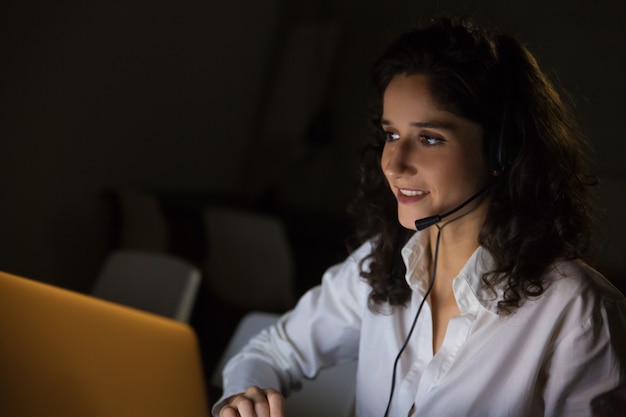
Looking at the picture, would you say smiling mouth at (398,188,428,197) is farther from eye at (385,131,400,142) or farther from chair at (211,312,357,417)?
chair at (211,312,357,417)

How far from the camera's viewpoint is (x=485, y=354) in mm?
1138

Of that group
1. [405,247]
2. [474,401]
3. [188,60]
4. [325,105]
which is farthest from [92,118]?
[474,401]

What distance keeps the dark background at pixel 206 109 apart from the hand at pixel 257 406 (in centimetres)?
91

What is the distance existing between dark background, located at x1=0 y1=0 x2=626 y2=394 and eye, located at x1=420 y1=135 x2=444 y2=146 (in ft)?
2.05

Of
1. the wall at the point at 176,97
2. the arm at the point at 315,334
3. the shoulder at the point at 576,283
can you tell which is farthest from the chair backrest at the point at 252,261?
the shoulder at the point at 576,283

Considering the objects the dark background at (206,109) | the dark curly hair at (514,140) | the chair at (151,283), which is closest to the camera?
the dark curly hair at (514,140)

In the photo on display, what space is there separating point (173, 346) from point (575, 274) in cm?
71

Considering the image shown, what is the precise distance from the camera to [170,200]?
3758mm

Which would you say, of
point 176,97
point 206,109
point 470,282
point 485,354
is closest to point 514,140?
point 470,282

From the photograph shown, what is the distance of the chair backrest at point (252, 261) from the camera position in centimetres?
302

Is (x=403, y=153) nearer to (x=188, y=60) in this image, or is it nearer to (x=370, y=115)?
(x=370, y=115)

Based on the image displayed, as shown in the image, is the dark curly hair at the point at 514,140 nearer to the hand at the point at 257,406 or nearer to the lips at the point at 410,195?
the lips at the point at 410,195

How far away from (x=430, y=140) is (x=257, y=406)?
0.55 meters

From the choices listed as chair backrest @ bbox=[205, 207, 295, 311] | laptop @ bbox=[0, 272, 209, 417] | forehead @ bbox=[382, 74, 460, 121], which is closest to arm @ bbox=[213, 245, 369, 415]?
forehead @ bbox=[382, 74, 460, 121]
